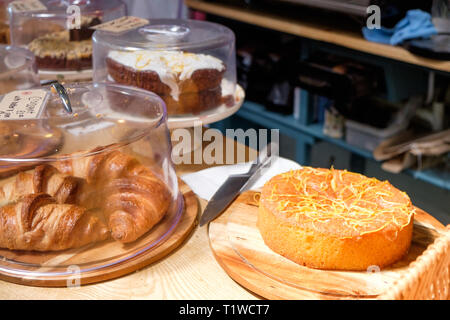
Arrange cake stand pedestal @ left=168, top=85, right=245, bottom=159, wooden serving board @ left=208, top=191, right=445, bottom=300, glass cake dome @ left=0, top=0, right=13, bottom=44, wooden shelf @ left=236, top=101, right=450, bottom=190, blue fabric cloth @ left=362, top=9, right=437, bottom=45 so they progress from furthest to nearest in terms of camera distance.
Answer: wooden shelf @ left=236, top=101, right=450, bottom=190
glass cake dome @ left=0, top=0, right=13, bottom=44
blue fabric cloth @ left=362, top=9, right=437, bottom=45
cake stand pedestal @ left=168, top=85, right=245, bottom=159
wooden serving board @ left=208, top=191, right=445, bottom=300

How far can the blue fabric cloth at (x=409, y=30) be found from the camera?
178 cm

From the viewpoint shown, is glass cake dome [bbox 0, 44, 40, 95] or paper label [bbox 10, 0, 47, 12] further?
paper label [bbox 10, 0, 47, 12]

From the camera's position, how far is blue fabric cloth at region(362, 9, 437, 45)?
1.78 meters

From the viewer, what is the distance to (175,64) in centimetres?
132

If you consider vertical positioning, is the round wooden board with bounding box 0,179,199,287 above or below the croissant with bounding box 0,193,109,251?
below

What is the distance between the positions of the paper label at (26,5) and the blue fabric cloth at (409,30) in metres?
1.28

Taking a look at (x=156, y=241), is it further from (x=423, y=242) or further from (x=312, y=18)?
(x=312, y=18)

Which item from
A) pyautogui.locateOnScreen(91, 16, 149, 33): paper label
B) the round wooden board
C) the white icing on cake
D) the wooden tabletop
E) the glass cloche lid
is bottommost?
the wooden tabletop

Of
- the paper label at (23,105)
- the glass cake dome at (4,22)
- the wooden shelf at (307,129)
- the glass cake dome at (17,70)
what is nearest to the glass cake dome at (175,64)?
the glass cake dome at (17,70)

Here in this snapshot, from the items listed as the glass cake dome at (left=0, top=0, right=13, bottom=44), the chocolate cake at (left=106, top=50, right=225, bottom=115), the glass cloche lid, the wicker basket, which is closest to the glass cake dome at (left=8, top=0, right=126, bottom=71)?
the glass cake dome at (left=0, top=0, right=13, bottom=44)

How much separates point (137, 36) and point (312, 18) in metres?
1.12

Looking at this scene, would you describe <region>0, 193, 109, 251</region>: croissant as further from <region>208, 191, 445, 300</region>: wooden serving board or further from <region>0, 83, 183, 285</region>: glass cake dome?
<region>208, 191, 445, 300</region>: wooden serving board

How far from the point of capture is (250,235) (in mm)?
905

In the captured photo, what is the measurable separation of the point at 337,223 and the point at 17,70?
1.02m
